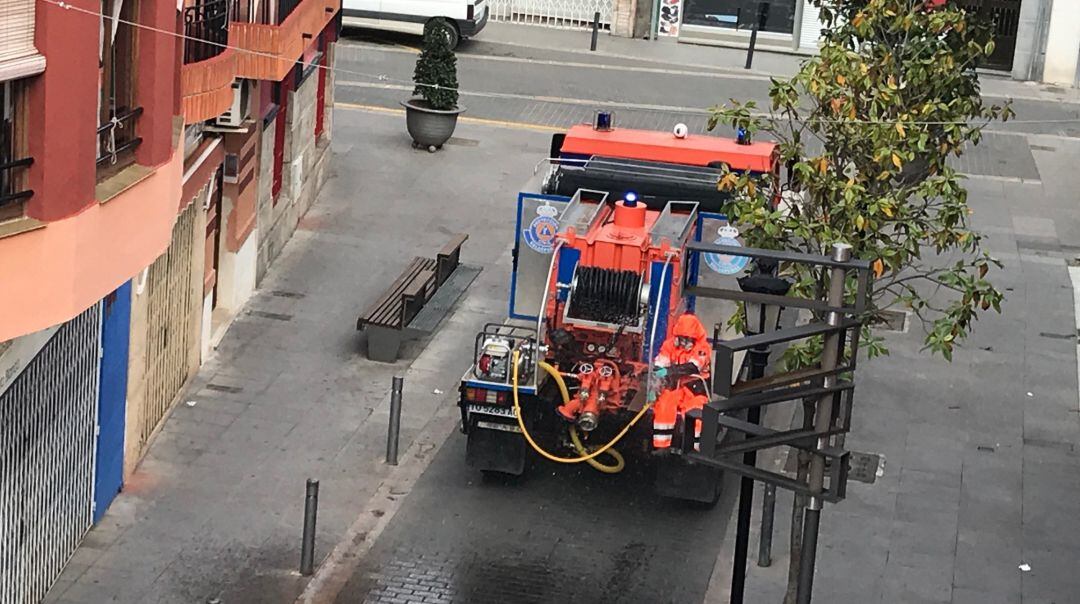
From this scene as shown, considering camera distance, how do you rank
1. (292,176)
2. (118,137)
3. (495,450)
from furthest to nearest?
(292,176), (495,450), (118,137)

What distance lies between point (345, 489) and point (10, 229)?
20.5ft

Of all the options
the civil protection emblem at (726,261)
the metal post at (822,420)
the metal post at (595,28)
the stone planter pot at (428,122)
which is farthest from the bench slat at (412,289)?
the metal post at (595,28)

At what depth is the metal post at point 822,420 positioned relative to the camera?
11062mm

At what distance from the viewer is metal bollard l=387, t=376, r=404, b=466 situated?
674 inches

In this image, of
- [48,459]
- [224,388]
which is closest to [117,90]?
[48,459]

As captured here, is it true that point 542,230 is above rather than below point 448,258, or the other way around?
above

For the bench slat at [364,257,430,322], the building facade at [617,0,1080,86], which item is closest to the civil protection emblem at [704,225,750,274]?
the bench slat at [364,257,430,322]

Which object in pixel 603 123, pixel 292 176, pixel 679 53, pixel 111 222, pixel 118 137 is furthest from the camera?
pixel 679 53

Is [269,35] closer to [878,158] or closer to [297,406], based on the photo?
[297,406]

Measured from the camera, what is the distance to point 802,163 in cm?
1430

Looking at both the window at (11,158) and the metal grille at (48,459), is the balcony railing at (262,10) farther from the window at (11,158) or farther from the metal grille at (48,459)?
the window at (11,158)

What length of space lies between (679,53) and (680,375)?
74.2ft

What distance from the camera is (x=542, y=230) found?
17.5m

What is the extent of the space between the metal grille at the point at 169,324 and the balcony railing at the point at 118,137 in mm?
3721
